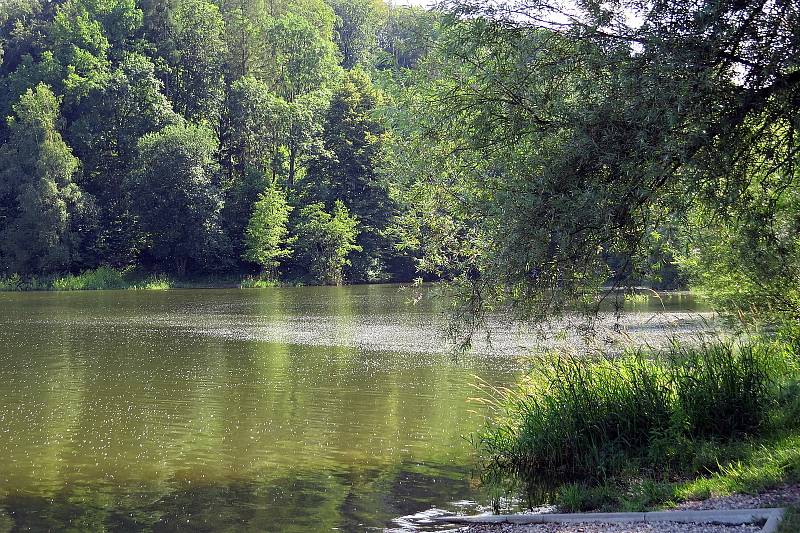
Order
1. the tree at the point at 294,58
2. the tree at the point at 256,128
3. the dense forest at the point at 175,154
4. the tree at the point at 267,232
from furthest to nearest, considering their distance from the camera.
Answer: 1. the tree at the point at 294,58
2. the tree at the point at 256,128
3. the tree at the point at 267,232
4. the dense forest at the point at 175,154

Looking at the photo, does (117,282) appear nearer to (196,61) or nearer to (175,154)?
(175,154)

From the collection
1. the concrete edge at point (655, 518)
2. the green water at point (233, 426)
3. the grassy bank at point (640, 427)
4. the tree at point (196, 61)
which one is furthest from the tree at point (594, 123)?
the tree at point (196, 61)

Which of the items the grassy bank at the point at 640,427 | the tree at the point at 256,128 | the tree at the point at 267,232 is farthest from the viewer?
the tree at the point at 256,128

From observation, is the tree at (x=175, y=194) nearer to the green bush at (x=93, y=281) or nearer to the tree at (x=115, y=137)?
the tree at (x=115, y=137)

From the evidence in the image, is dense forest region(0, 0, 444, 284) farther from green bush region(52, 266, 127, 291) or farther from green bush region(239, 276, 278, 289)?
green bush region(239, 276, 278, 289)

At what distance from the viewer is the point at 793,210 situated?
1074 cm

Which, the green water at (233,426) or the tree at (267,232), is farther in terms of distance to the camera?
the tree at (267,232)

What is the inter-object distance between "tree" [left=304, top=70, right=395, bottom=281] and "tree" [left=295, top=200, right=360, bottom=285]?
2115 millimetres

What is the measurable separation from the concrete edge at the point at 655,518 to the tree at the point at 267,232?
57662 mm

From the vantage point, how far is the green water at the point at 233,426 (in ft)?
33.3

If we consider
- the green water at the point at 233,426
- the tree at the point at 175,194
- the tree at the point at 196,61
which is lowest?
the green water at the point at 233,426

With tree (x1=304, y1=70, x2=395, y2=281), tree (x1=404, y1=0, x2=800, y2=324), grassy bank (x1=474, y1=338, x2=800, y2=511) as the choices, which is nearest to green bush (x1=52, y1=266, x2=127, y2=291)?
tree (x1=304, y1=70, x2=395, y2=281)

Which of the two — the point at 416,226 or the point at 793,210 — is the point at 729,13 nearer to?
the point at 793,210

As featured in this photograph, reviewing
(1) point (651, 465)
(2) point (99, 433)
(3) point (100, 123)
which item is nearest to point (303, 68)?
(3) point (100, 123)
